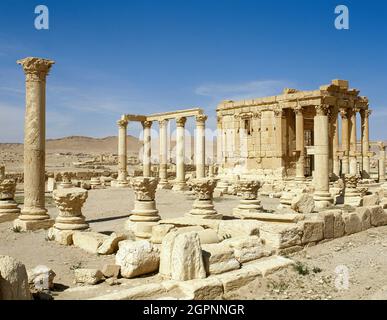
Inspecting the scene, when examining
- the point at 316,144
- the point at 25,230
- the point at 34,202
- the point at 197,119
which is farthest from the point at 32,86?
the point at 197,119

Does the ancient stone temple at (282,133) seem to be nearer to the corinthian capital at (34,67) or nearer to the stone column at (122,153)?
the stone column at (122,153)

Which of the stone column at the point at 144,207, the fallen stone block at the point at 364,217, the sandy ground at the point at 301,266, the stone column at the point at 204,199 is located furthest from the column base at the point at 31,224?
the fallen stone block at the point at 364,217

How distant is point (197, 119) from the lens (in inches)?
1091

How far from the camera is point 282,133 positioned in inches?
1131

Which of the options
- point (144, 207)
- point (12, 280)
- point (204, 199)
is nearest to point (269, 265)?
point (12, 280)

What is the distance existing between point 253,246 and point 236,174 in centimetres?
2244

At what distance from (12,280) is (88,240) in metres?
4.53

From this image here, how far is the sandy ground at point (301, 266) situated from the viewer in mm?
6926

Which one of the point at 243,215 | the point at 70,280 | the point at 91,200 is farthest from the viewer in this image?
the point at 91,200

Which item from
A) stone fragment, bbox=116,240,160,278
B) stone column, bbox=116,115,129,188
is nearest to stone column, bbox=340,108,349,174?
stone column, bbox=116,115,129,188

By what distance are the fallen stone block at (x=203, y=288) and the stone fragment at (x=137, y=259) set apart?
121 centimetres

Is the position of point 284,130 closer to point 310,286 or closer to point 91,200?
point 91,200

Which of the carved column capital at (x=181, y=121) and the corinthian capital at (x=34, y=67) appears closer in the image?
the corinthian capital at (x=34, y=67)

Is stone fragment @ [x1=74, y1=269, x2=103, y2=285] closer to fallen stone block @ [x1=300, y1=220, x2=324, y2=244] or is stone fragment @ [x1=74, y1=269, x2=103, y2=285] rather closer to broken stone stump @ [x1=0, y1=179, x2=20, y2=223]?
fallen stone block @ [x1=300, y1=220, x2=324, y2=244]
